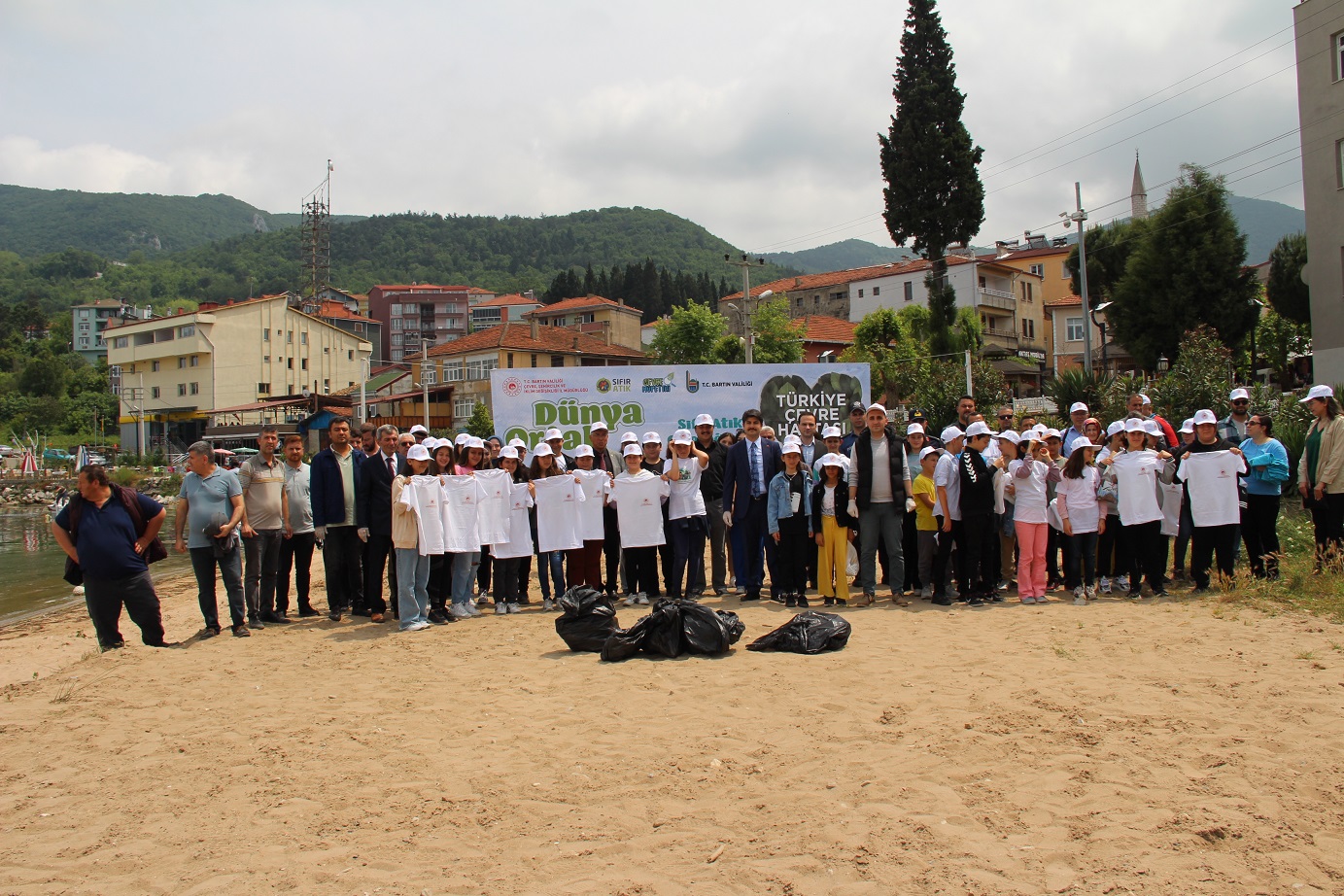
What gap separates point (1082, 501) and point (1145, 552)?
2.69ft

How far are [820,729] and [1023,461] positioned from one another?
4.89 meters

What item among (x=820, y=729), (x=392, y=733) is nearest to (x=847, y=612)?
(x=820, y=729)

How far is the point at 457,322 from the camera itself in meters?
116

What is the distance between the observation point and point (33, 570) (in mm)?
23359

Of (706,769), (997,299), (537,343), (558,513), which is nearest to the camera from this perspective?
(706,769)

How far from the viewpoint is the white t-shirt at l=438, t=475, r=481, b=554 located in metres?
9.38

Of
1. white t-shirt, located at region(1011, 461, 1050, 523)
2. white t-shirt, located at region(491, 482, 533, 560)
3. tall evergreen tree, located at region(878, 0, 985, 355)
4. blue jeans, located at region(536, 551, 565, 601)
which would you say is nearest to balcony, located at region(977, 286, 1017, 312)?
tall evergreen tree, located at region(878, 0, 985, 355)

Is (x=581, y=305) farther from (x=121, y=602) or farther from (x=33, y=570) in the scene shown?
(x=121, y=602)

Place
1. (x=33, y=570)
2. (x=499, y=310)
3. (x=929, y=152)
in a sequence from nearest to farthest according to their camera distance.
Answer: (x=33, y=570) → (x=929, y=152) → (x=499, y=310)

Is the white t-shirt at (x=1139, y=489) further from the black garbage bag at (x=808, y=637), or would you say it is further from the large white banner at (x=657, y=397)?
the large white banner at (x=657, y=397)

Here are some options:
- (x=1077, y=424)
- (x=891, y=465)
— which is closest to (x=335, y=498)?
(x=891, y=465)

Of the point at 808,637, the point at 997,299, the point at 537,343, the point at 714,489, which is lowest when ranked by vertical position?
the point at 808,637

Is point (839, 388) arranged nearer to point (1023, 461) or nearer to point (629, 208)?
point (1023, 461)

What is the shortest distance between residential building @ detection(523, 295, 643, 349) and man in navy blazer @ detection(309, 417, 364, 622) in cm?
6392
